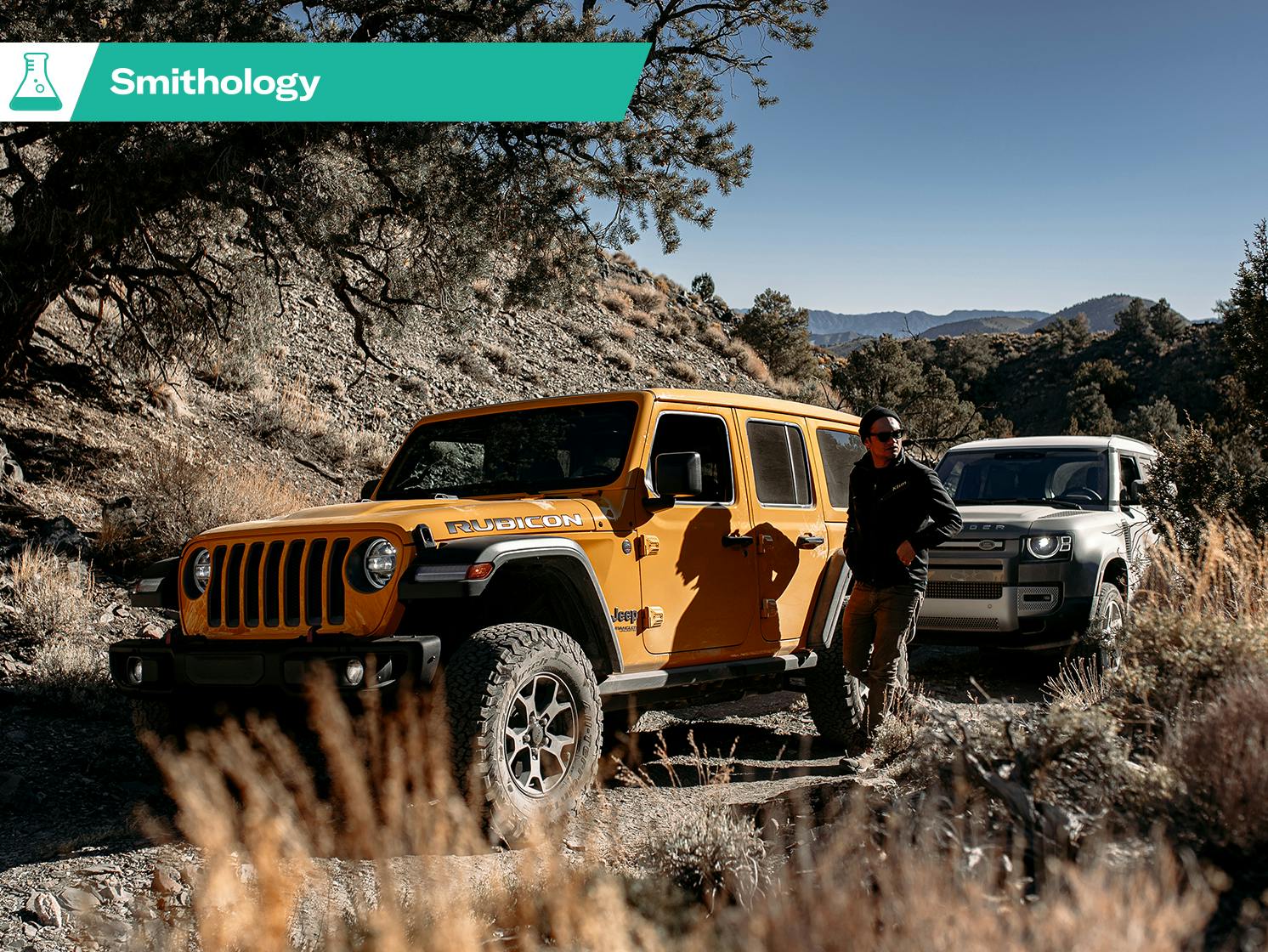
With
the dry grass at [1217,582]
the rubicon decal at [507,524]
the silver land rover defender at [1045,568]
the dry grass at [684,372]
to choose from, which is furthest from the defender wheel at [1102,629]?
the dry grass at [684,372]

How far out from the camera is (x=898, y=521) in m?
5.80

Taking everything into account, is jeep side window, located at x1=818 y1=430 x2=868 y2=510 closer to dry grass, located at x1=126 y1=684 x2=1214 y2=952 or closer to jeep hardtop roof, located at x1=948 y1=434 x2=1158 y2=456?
dry grass, located at x1=126 y1=684 x2=1214 y2=952

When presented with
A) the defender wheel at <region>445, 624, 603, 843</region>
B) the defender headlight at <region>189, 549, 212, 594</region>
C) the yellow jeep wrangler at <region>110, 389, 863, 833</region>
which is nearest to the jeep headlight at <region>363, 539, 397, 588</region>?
the yellow jeep wrangler at <region>110, 389, 863, 833</region>

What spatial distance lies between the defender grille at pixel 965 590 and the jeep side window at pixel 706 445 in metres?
3.13

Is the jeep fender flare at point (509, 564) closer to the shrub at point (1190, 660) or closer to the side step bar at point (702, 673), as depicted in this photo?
the side step bar at point (702, 673)

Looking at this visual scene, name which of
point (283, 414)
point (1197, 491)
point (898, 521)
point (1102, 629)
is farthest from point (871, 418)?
point (283, 414)

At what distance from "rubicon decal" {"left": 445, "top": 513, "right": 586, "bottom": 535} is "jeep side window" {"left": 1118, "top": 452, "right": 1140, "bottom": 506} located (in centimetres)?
596

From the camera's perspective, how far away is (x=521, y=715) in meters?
4.55

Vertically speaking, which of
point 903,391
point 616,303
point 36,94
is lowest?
point 903,391

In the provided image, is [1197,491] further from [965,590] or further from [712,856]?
[712,856]

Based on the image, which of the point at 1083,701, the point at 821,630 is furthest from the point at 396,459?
the point at 1083,701

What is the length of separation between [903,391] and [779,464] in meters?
29.2

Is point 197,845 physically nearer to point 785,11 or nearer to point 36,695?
point 36,695

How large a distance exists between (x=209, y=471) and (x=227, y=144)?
3243 mm
